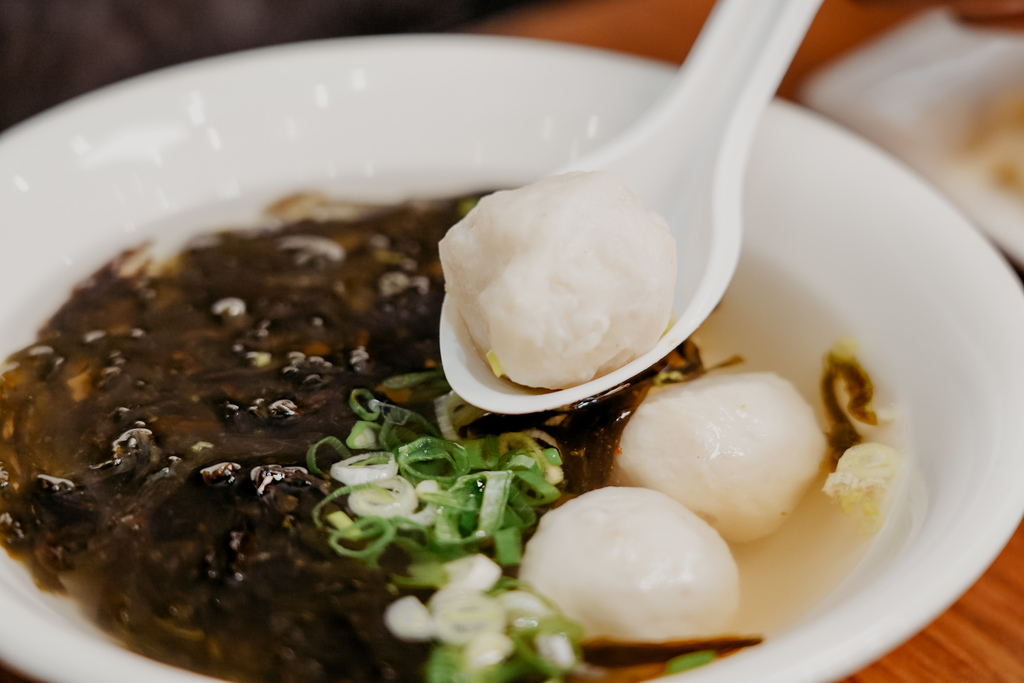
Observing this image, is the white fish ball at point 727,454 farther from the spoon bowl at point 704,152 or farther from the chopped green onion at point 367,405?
the chopped green onion at point 367,405

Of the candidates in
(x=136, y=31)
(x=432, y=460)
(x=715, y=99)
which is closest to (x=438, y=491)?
(x=432, y=460)

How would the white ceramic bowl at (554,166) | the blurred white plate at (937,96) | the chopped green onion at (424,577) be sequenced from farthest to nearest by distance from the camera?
the blurred white plate at (937,96), the chopped green onion at (424,577), the white ceramic bowl at (554,166)

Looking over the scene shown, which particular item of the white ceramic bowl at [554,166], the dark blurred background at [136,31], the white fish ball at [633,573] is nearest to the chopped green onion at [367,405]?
the white fish ball at [633,573]

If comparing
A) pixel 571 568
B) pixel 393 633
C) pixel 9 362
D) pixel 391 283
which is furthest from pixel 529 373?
pixel 9 362

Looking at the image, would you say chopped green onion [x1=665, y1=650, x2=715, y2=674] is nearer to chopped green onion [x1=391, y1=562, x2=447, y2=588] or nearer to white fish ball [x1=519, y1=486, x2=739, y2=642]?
white fish ball [x1=519, y1=486, x2=739, y2=642]

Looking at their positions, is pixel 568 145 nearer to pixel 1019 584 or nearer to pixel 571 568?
pixel 571 568

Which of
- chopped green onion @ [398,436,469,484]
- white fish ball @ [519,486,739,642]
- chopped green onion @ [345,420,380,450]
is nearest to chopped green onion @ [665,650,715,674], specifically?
white fish ball @ [519,486,739,642]
